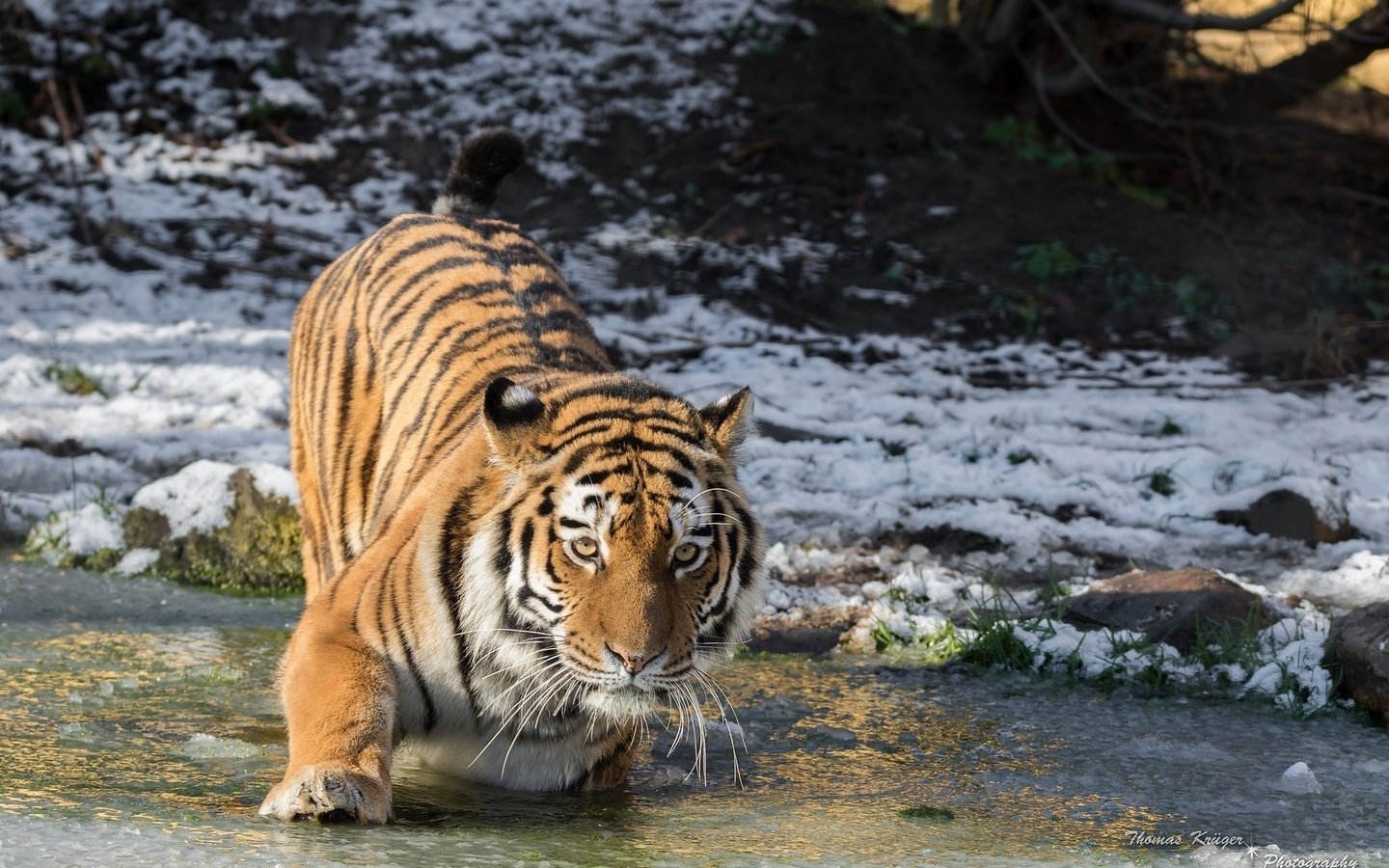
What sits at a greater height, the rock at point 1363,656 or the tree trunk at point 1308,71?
the tree trunk at point 1308,71

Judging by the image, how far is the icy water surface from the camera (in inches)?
105

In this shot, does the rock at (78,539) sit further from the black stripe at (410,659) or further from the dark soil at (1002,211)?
the dark soil at (1002,211)

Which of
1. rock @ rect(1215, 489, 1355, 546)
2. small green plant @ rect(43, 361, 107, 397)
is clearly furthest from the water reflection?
small green plant @ rect(43, 361, 107, 397)

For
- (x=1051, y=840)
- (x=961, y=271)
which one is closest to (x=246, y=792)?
(x=1051, y=840)

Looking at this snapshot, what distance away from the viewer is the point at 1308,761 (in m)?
3.47

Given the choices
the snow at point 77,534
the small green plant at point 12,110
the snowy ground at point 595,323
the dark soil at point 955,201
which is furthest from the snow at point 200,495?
the small green plant at point 12,110

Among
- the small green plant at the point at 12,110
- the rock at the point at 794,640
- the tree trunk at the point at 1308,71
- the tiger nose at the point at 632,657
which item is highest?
the tree trunk at the point at 1308,71

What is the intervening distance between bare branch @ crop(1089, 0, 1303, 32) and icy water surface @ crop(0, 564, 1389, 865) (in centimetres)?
557

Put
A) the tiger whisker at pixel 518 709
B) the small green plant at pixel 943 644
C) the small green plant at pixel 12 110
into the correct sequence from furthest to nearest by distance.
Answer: the small green plant at pixel 12 110, the small green plant at pixel 943 644, the tiger whisker at pixel 518 709

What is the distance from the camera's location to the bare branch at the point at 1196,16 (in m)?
8.38

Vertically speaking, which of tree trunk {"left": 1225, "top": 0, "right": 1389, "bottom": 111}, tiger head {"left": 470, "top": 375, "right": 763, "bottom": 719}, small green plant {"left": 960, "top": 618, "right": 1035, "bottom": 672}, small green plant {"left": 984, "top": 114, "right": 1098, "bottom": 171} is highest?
tree trunk {"left": 1225, "top": 0, "right": 1389, "bottom": 111}

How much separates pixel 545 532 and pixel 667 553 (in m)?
0.23

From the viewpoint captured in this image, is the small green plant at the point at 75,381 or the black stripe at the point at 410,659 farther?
the small green plant at the point at 75,381

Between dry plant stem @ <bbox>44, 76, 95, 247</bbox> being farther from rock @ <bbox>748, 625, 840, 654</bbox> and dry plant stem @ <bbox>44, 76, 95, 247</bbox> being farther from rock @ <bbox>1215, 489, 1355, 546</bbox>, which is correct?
rock @ <bbox>1215, 489, 1355, 546</bbox>
